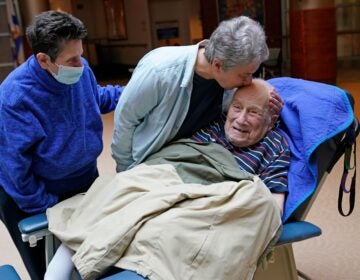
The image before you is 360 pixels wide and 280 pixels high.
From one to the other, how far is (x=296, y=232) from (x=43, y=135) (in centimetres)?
92

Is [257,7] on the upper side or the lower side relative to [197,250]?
upper

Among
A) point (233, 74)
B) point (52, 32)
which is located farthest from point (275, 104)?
point (52, 32)

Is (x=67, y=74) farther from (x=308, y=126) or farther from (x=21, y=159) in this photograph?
(x=308, y=126)

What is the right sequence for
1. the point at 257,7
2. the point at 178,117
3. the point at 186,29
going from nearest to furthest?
the point at 178,117, the point at 257,7, the point at 186,29

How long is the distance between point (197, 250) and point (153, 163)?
505 mm

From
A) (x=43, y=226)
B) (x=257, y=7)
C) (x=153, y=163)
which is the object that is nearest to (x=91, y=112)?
(x=153, y=163)

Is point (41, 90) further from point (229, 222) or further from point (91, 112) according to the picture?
point (229, 222)

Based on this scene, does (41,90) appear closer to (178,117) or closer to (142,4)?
(178,117)

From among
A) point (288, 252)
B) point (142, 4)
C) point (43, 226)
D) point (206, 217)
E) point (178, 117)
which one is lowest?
point (288, 252)

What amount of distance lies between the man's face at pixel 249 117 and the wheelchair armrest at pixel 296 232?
0.39 meters

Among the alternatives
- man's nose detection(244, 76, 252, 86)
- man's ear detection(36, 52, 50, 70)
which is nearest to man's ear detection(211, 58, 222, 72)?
man's nose detection(244, 76, 252, 86)

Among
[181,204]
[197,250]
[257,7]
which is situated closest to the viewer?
[197,250]

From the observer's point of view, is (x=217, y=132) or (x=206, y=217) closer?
(x=206, y=217)

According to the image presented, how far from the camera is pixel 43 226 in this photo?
5.24ft
